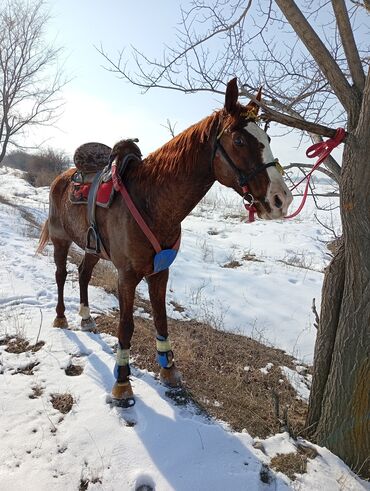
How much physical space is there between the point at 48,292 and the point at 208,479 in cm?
323

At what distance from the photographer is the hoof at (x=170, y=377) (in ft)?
9.45

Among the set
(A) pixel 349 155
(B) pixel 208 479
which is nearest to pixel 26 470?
(B) pixel 208 479

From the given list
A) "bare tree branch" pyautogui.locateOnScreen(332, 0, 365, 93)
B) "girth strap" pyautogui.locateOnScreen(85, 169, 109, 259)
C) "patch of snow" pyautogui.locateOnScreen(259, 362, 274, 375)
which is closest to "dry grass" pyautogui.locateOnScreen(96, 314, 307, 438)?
"patch of snow" pyautogui.locateOnScreen(259, 362, 274, 375)

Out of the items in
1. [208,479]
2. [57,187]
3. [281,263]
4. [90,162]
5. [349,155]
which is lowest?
[208,479]

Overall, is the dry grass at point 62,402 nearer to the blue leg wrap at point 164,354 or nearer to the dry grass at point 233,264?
the blue leg wrap at point 164,354

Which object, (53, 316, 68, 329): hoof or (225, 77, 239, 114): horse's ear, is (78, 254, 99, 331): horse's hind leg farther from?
(225, 77, 239, 114): horse's ear

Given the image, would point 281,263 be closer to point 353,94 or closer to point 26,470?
point 353,94

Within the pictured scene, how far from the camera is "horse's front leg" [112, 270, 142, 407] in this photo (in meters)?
2.62

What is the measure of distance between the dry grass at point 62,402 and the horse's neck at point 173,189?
136 centimetres

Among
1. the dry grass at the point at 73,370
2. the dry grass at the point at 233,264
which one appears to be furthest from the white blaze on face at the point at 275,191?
the dry grass at the point at 233,264

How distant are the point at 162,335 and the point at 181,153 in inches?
58.9

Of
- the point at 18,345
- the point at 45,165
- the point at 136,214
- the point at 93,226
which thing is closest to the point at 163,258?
the point at 136,214

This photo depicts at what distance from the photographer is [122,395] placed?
8.55ft

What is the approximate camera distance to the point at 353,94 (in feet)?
7.45
